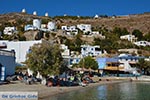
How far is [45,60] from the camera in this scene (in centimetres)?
5091

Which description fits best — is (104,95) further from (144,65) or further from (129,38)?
(129,38)

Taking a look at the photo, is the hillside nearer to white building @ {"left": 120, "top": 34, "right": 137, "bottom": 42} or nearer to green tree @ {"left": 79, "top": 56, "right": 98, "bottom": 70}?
white building @ {"left": 120, "top": 34, "right": 137, "bottom": 42}

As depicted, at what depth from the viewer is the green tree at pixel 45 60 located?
2002 inches

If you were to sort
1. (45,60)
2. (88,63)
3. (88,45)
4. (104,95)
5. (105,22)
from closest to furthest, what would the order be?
1. (104,95)
2. (45,60)
3. (88,63)
4. (88,45)
5. (105,22)

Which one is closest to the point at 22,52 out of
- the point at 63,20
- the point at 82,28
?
the point at 82,28

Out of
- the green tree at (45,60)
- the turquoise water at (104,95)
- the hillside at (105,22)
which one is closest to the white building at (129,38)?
the hillside at (105,22)

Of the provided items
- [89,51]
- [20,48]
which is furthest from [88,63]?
[89,51]

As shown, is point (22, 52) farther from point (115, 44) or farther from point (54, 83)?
point (115, 44)

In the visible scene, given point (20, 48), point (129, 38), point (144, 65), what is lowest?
point (144, 65)

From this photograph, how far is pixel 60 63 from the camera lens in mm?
51469

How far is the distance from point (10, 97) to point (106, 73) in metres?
69.1

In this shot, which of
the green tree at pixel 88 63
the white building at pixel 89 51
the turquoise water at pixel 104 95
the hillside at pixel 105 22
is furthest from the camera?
the hillside at pixel 105 22

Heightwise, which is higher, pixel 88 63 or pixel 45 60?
pixel 45 60

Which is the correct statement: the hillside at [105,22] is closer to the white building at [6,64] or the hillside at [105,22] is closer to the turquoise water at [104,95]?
the white building at [6,64]
